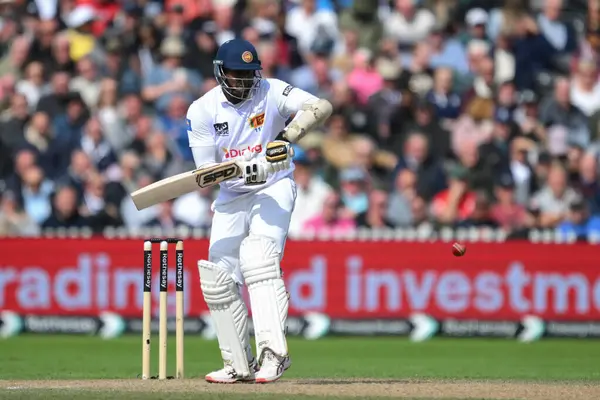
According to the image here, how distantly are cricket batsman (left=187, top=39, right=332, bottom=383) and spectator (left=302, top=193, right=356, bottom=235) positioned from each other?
19.9 ft

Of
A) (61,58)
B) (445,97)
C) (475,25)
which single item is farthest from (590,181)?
(61,58)

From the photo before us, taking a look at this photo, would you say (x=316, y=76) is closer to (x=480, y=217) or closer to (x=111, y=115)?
(x=111, y=115)

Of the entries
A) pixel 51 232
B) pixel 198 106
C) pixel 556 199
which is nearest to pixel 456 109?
pixel 556 199

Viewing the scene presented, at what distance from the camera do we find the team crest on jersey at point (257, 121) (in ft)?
31.8

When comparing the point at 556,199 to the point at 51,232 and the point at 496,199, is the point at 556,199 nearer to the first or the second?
the point at 496,199

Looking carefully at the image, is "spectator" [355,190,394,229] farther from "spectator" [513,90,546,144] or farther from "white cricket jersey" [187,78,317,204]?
"white cricket jersey" [187,78,317,204]

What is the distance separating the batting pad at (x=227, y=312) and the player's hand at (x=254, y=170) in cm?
68

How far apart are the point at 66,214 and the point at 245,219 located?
22.5 feet

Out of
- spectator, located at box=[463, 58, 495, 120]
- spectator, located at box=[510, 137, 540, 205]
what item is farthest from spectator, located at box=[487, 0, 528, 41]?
spectator, located at box=[510, 137, 540, 205]

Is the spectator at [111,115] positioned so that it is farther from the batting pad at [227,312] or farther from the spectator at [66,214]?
the batting pad at [227,312]

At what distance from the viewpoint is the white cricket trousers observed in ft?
31.8

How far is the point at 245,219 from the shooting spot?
9758mm

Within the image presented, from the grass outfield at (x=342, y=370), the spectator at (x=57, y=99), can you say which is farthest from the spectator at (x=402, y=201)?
the spectator at (x=57, y=99)

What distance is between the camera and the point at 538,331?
607 inches
